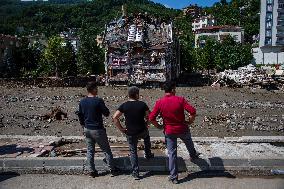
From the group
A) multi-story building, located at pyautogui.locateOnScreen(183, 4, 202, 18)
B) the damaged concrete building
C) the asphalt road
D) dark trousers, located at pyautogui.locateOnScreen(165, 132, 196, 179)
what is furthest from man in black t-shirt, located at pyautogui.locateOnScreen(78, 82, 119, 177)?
multi-story building, located at pyautogui.locateOnScreen(183, 4, 202, 18)

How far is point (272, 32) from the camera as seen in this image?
75.4 metres

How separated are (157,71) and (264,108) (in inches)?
749

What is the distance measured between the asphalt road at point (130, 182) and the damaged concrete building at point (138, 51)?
1272 inches

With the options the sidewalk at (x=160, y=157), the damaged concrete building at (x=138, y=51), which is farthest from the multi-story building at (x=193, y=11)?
the sidewalk at (x=160, y=157)

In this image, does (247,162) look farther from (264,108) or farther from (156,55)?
(156,55)

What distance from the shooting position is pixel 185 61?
6203 centimetres

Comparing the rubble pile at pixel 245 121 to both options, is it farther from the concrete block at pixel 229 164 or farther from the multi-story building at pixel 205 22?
the multi-story building at pixel 205 22

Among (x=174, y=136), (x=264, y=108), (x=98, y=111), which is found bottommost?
(x=264, y=108)

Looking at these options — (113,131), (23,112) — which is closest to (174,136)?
(113,131)

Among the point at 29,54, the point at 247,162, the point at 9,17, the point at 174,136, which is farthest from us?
the point at 9,17

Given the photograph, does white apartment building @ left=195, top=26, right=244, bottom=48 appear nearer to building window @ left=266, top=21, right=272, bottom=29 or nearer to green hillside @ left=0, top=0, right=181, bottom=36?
building window @ left=266, top=21, right=272, bottom=29

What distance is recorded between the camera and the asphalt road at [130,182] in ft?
22.7

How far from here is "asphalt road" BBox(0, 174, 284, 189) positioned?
273 inches

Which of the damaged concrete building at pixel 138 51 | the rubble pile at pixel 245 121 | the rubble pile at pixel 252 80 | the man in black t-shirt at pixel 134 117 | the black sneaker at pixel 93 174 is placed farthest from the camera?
the damaged concrete building at pixel 138 51
